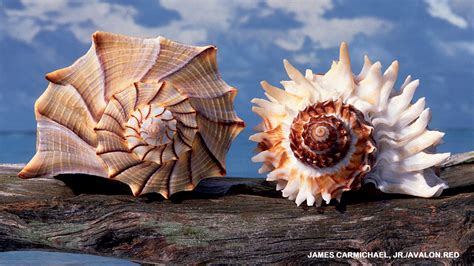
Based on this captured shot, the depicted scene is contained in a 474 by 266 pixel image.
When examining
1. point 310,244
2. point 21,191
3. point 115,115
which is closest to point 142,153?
point 115,115

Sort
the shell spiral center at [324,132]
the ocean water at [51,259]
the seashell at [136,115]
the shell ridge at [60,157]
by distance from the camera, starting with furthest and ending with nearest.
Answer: the shell ridge at [60,157] → the seashell at [136,115] → the shell spiral center at [324,132] → the ocean water at [51,259]

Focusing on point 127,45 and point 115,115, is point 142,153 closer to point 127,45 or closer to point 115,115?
point 115,115

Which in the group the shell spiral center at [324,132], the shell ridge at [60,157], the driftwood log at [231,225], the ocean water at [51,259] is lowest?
the ocean water at [51,259]

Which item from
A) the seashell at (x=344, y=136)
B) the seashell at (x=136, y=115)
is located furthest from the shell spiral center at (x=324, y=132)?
the seashell at (x=136, y=115)

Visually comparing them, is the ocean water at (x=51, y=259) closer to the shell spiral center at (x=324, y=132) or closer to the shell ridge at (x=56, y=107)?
the shell ridge at (x=56, y=107)

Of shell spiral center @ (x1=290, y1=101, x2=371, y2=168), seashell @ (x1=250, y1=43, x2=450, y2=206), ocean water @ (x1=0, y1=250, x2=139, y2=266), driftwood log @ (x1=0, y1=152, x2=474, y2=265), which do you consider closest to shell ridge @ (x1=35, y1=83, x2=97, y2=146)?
driftwood log @ (x1=0, y1=152, x2=474, y2=265)

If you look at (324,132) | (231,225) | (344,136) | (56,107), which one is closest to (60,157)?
(56,107)

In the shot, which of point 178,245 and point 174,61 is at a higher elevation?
point 174,61
